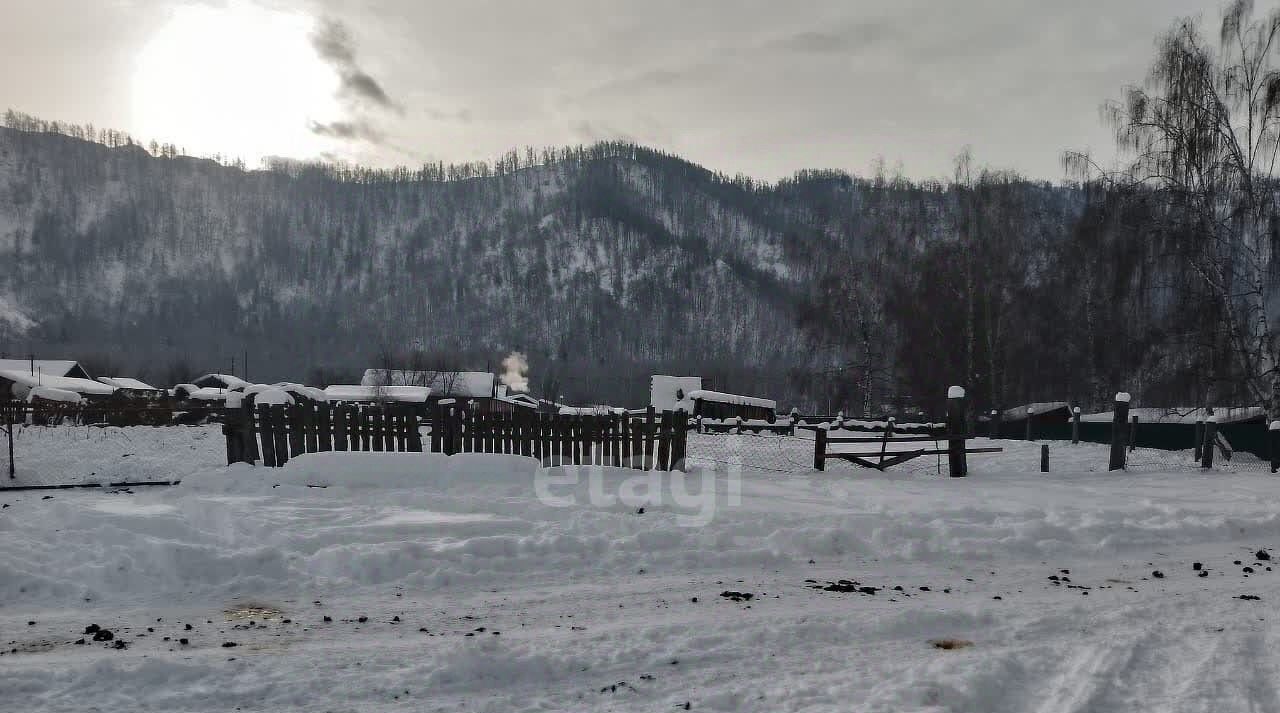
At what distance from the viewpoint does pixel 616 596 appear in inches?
257

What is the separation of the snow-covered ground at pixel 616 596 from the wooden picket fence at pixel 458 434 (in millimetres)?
1801

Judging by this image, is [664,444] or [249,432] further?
[664,444]

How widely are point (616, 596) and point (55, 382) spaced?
75.8 metres

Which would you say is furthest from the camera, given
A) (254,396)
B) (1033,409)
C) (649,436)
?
(1033,409)

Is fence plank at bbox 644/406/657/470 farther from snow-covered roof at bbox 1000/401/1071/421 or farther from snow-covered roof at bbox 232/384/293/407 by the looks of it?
snow-covered roof at bbox 1000/401/1071/421

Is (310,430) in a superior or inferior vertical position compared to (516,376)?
inferior

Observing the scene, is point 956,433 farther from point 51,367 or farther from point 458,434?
point 51,367

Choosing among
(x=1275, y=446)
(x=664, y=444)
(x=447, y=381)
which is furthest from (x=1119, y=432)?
(x=447, y=381)

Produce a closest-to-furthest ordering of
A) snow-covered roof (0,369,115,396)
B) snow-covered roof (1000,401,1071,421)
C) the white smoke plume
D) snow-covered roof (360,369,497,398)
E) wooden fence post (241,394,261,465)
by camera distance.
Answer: wooden fence post (241,394,261,465) < snow-covered roof (1000,401,1071,421) < snow-covered roof (0,369,115,396) < snow-covered roof (360,369,497,398) < the white smoke plume

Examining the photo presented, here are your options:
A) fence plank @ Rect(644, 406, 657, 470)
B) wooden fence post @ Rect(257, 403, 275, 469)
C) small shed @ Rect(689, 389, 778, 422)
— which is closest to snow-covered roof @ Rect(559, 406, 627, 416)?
fence plank @ Rect(644, 406, 657, 470)

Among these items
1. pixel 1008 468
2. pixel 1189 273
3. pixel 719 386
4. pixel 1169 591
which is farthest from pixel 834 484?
pixel 719 386

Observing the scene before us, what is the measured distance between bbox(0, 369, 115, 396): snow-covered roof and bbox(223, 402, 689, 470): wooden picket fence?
53041 millimetres

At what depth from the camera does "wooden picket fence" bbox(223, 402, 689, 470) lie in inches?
542

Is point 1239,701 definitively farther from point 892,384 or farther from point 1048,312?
point 892,384
